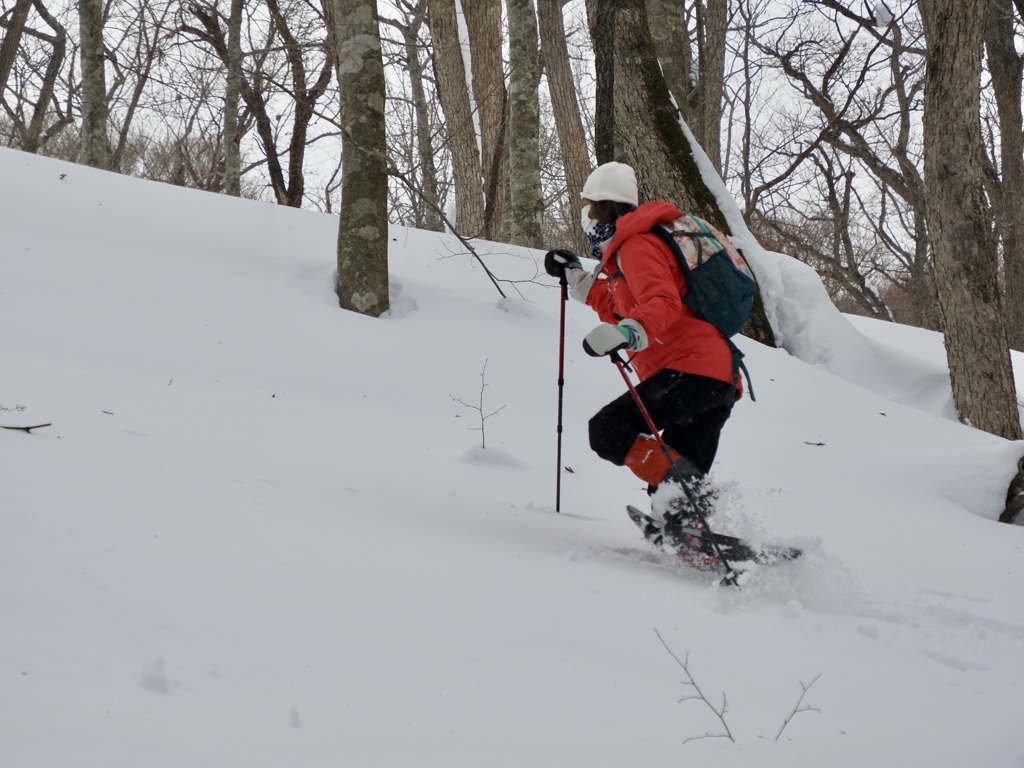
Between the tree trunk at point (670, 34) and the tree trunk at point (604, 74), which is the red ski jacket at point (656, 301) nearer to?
the tree trunk at point (604, 74)

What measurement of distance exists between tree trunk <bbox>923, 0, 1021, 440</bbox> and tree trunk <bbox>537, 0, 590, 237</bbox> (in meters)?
5.68

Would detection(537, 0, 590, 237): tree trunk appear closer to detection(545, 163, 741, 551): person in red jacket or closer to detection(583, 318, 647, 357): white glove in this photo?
detection(545, 163, 741, 551): person in red jacket

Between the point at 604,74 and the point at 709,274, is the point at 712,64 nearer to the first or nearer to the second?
the point at 604,74

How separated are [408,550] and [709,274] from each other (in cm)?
157

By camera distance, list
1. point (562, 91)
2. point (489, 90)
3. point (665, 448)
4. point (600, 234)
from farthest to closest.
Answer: point (562, 91) → point (489, 90) → point (600, 234) → point (665, 448)

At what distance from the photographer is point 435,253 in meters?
7.34

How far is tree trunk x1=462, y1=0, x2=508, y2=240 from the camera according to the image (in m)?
11.4

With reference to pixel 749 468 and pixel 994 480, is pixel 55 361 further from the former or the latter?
pixel 994 480

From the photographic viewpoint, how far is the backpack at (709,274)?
3.20m

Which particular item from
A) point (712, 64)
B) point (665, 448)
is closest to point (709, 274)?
point (665, 448)

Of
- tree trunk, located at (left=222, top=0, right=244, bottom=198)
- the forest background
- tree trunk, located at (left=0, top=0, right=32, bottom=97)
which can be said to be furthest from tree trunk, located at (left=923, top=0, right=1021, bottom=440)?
tree trunk, located at (left=0, top=0, right=32, bottom=97)

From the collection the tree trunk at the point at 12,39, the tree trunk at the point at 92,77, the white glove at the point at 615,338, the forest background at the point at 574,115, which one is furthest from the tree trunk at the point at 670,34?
the tree trunk at the point at 12,39

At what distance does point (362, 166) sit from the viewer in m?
5.66

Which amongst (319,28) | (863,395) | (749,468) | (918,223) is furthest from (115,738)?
(918,223)
